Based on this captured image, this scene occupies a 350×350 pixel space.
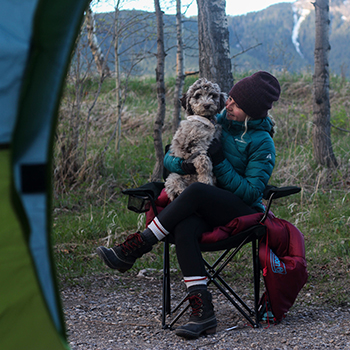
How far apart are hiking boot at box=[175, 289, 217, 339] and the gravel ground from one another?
5 centimetres

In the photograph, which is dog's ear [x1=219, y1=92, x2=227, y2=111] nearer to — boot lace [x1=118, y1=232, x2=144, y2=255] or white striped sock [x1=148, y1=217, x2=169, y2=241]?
white striped sock [x1=148, y1=217, x2=169, y2=241]

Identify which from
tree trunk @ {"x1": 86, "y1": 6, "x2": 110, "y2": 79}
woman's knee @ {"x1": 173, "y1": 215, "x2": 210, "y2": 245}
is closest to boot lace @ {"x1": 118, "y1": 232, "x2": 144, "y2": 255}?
woman's knee @ {"x1": 173, "y1": 215, "x2": 210, "y2": 245}

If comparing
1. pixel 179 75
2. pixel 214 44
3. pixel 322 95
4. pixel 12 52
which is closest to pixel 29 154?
pixel 12 52

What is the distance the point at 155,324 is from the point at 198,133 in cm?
127

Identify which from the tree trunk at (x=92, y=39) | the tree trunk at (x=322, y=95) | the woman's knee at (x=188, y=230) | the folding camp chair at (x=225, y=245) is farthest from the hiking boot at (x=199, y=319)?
the tree trunk at (x=92, y=39)

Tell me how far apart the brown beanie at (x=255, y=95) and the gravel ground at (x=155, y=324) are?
1.35 meters

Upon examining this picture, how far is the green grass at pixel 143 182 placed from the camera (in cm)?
368

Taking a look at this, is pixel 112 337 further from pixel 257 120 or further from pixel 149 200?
pixel 257 120

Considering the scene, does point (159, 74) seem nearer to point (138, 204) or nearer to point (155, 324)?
point (138, 204)

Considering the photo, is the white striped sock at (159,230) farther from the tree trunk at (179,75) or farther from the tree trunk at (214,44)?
the tree trunk at (179,75)

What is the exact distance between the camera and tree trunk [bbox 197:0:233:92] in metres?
4.08

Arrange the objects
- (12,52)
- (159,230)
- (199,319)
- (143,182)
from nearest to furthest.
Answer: (12,52) → (199,319) → (159,230) → (143,182)

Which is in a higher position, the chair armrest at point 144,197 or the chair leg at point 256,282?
the chair armrest at point 144,197

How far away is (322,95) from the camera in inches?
229
